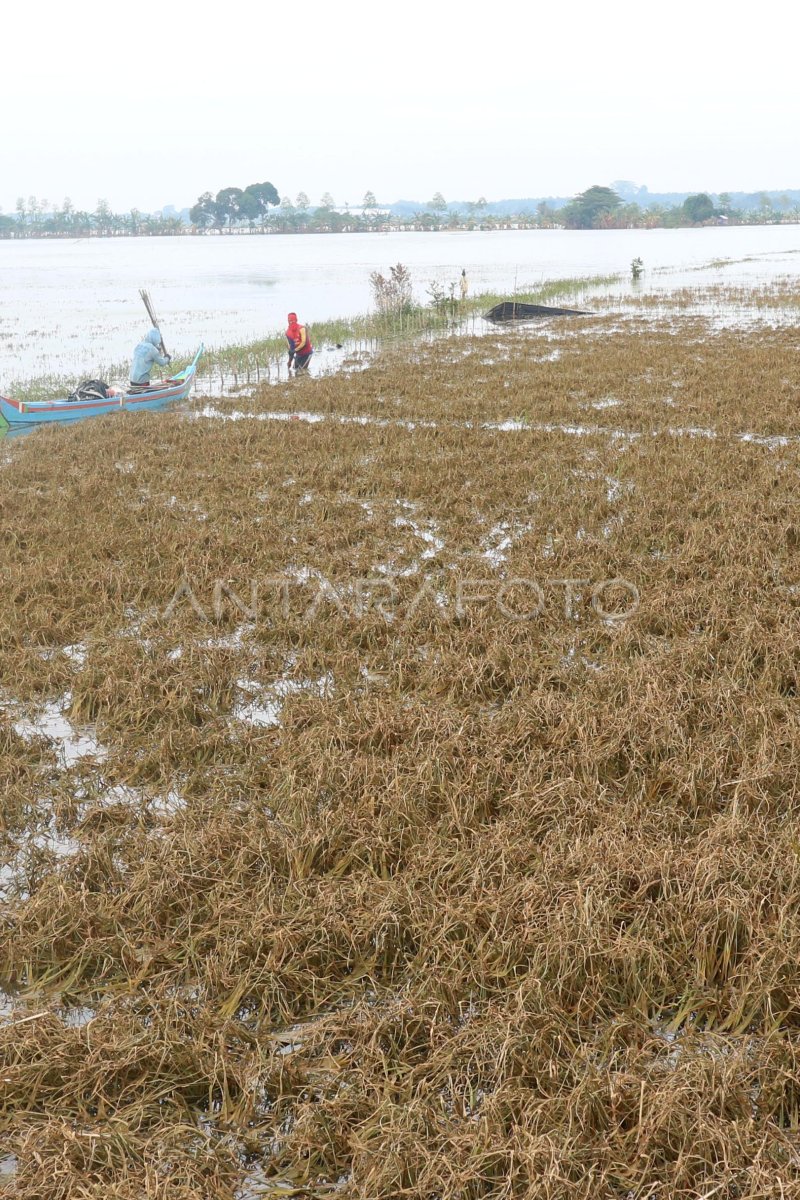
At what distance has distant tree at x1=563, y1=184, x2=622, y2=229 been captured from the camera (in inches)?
4884

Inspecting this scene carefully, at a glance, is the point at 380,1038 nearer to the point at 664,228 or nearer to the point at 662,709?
the point at 662,709

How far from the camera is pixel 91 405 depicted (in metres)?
11.4

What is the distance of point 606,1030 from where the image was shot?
7.29 feet

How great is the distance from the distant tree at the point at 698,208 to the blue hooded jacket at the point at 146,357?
12574 cm

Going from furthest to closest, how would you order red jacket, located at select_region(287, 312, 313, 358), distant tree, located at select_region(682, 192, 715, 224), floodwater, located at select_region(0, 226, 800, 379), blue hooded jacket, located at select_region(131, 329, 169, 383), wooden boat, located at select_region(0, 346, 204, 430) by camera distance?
distant tree, located at select_region(682, 192, 715, 224) < floodwater, located at select_region(0, 226, 800, 379) < red jacket, located at select_region(287, 312, 313, 358) < blue hooded jacket, located at select_region(131, 329, 169, 383) < wooden boat, located at select_region(0, 346, 204, 430)

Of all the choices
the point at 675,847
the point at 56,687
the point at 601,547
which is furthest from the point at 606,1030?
the point at 601,547

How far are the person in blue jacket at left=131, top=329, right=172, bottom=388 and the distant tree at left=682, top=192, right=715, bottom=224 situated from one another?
12571 centimetres

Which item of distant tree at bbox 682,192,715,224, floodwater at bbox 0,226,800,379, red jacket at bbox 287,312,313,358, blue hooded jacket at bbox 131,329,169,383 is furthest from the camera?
distant tree at bbox 682,192,715,224

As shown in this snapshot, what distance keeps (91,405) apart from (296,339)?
4.50 metres

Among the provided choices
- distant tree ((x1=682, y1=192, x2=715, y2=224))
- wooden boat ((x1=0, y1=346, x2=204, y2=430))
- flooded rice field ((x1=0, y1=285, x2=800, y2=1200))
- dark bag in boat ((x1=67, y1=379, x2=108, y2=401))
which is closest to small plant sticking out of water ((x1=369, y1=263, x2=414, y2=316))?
wooden boat ((x1=0, y1=346, x2=204, y2=430))

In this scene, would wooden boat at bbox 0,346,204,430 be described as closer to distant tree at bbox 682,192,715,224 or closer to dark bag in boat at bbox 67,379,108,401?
dark bag in boat at bbox 67,379,108,401

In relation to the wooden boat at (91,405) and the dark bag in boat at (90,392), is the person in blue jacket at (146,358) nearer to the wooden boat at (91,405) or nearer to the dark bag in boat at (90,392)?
the wooden boat at (91,405)

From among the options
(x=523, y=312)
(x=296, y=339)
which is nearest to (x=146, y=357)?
(x=296, y=339)

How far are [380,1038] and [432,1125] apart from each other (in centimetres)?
32
